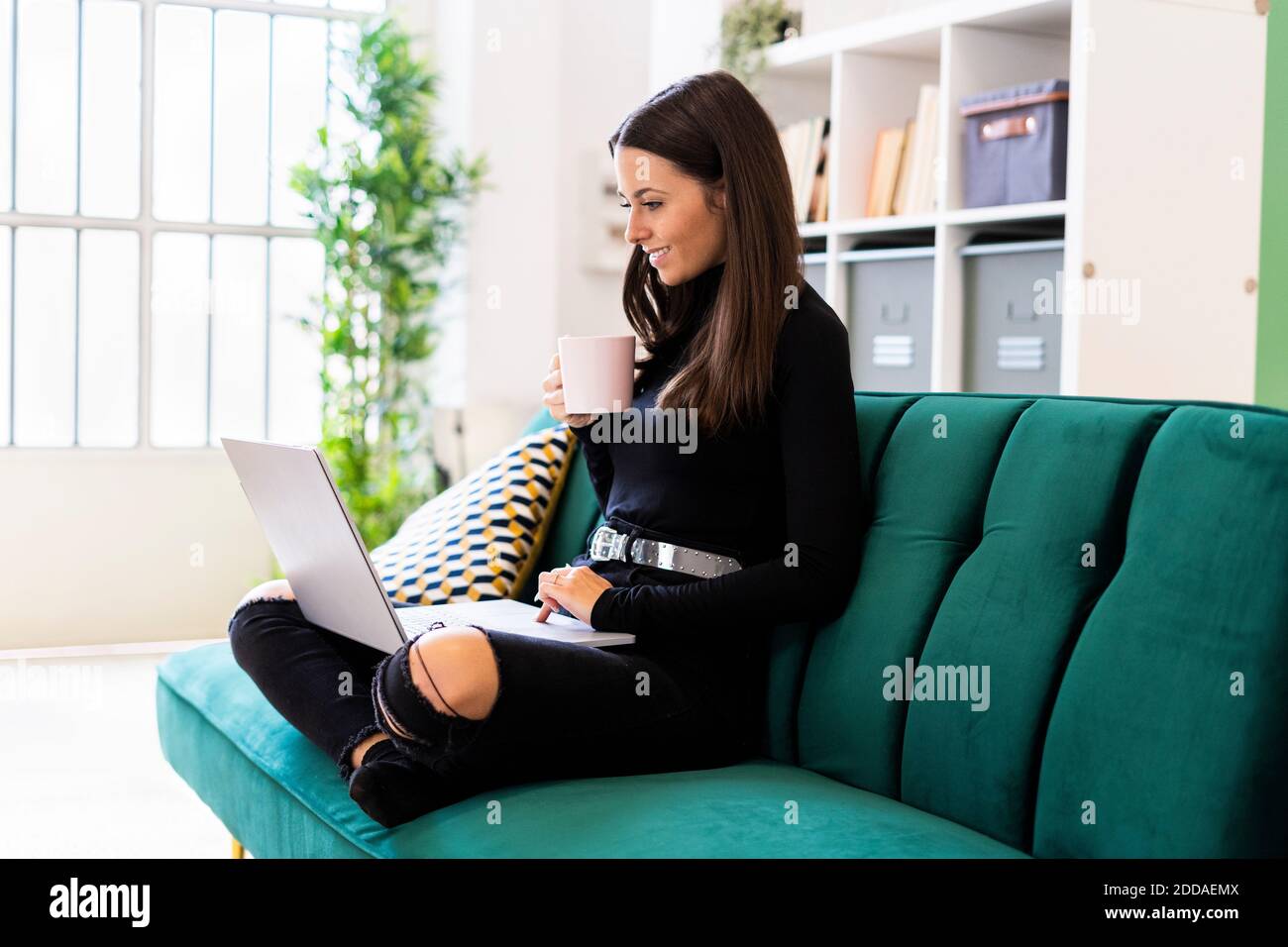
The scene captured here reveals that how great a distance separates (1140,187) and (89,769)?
271 centimetres

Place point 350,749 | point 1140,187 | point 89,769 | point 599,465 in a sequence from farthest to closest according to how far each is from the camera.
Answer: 1. point 89,769
2. point 1140,187
3. point 599,465
4. point 350,749

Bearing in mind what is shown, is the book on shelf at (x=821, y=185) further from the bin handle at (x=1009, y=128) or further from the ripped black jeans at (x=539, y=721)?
the ripped black jeans at (x=539, y=721)

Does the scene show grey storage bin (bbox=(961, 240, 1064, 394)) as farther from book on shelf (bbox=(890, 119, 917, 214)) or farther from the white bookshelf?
book on shelf (bbox=(890, 119, 917, 214))

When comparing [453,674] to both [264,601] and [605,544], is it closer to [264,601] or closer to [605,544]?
[605,544]

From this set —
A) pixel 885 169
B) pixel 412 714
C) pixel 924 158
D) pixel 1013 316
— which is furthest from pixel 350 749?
pixel 885 169

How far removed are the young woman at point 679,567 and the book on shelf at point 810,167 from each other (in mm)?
1821

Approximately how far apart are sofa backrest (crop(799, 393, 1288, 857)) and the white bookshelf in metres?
1.22

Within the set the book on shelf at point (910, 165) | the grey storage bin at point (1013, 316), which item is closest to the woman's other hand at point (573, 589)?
the grey storage bin at point (1013, 316)

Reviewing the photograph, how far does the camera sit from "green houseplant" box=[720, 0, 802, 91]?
12.6 ft

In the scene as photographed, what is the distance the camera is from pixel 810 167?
3.68 m

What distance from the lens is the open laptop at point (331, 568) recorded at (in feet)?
5.49

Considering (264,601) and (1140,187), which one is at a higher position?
(1140,187)

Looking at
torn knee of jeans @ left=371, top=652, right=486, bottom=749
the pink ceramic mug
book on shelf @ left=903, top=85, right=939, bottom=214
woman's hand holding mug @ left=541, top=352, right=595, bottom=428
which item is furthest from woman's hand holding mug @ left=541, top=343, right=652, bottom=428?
book on shelf @ left=903, top=85, right=939, bottom=214
